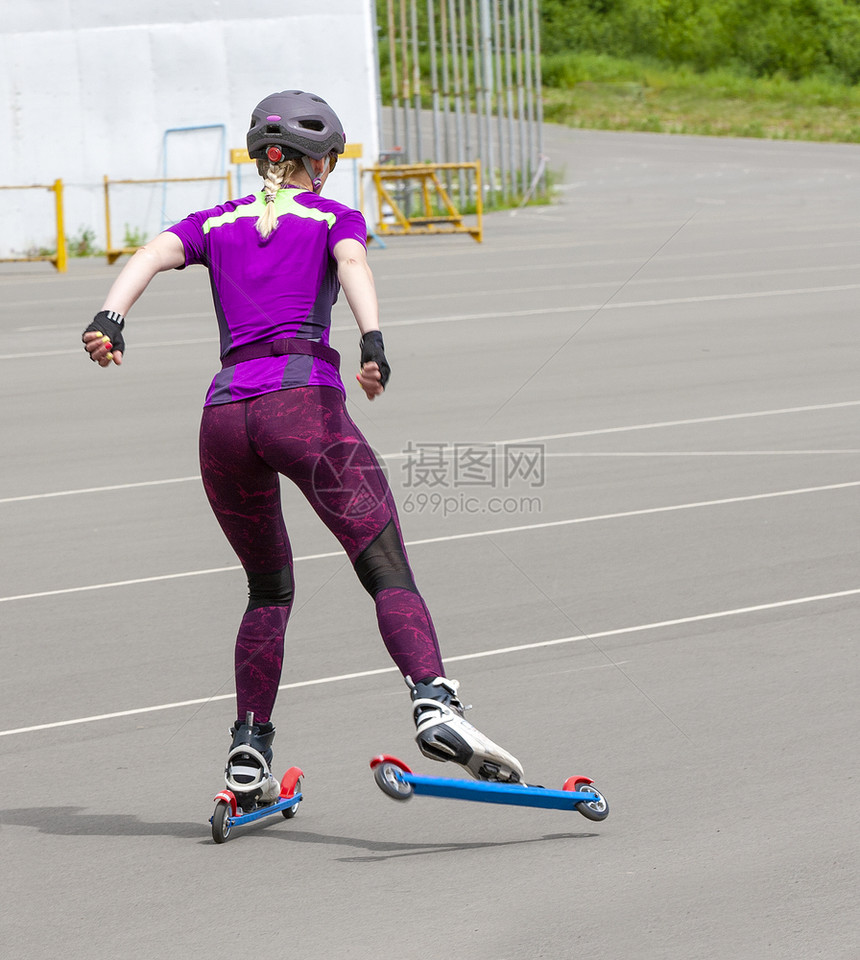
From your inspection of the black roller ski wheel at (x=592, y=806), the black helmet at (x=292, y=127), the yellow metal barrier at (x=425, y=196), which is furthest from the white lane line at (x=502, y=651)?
the yellow metal barrier at (x=425, y=196)

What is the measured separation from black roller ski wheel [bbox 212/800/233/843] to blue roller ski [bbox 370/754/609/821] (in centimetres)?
54

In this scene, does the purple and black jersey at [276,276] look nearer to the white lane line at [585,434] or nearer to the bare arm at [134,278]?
the bare arm at [134,278]

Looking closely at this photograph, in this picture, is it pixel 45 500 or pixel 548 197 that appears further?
pixel 548 197

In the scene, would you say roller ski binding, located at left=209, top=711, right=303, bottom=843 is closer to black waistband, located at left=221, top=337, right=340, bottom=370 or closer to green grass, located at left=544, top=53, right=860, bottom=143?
black waistband, located at left=221, top=337, right=340, bottom=370

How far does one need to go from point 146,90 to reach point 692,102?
47655 millimetres

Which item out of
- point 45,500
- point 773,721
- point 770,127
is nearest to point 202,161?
point 45,500

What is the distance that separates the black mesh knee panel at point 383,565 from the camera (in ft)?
14.5

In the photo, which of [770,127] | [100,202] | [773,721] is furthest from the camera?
[770,127]

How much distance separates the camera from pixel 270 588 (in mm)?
4738

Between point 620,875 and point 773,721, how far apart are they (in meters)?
1.44

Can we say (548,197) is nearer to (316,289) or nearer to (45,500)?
(45,500)

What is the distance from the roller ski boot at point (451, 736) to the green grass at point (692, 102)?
180 ft

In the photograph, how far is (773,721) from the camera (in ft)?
17.8

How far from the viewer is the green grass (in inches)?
2437
